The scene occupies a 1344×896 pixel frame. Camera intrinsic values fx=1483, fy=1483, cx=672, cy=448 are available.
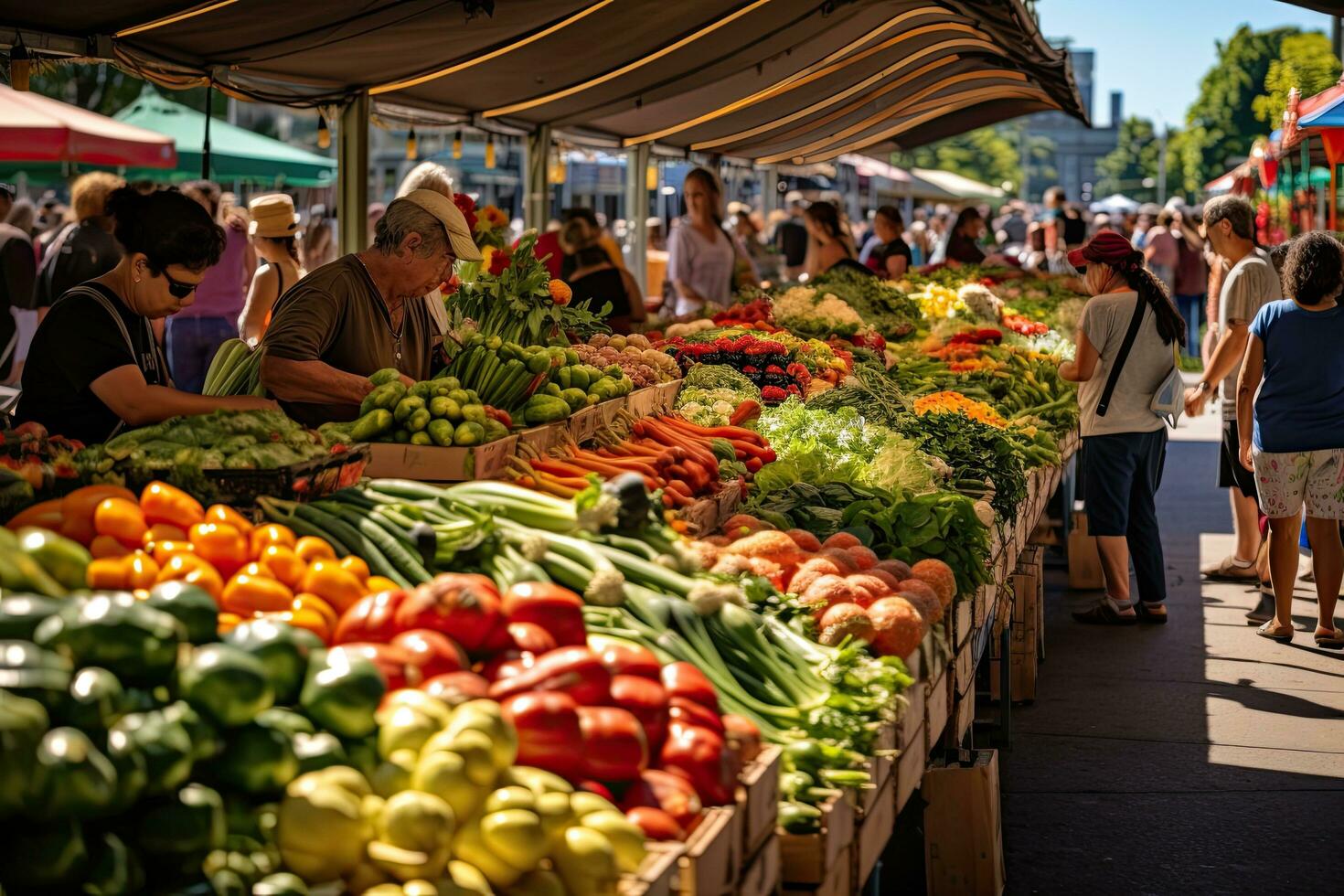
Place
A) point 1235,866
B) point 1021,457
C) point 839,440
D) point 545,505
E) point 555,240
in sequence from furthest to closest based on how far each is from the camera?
point 555,240
point 1021,457
point 839,440
point 1235,866
point 545,505

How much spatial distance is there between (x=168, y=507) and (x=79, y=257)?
852cm

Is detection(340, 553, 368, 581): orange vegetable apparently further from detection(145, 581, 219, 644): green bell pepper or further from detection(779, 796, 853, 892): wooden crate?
detection(779, 796, 853, 892): wooden crate

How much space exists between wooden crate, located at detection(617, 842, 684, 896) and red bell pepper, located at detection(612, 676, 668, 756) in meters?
0.31

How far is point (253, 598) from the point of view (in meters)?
2.89

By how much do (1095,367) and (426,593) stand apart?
6402 mm

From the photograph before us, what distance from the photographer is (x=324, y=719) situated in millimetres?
2389

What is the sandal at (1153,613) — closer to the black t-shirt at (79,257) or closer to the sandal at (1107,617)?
the sandal at (1107,617)

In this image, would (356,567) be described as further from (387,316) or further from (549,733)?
(387,316)

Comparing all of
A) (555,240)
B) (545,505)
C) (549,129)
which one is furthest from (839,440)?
(549,129)

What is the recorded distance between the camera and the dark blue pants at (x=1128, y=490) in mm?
8547

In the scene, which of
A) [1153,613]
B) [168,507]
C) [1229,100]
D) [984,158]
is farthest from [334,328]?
[984,158]

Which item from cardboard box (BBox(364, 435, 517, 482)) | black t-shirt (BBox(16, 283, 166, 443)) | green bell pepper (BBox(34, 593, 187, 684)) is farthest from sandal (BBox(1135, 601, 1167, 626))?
green bell pepper (BBox(34, 593, 187, 684))

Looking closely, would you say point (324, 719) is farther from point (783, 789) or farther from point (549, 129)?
point (549, 129)

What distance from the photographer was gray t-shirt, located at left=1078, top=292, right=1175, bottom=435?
837 cm
